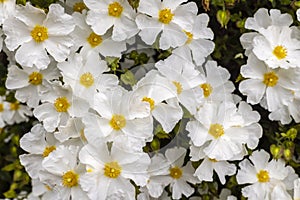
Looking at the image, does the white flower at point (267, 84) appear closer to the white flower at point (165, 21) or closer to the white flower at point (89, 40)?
the white flower at point (165, 21)

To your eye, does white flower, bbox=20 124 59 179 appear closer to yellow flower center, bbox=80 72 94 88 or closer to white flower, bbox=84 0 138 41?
yellow flower center, bbox=80 72 94 88

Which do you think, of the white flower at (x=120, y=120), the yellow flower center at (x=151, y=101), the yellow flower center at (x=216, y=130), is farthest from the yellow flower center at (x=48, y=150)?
the yellow flower center at (x=216, y=130)

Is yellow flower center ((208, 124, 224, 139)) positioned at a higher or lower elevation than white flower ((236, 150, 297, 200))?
higher

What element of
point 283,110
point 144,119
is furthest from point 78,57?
point 283,110

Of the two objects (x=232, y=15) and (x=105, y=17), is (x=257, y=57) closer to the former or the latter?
(x=232, y=15)

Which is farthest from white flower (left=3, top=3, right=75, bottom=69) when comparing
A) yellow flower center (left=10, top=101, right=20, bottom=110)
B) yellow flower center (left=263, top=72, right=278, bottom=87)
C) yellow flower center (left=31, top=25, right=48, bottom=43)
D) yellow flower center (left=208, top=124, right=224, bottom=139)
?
yellow flower center (left=10, top=101, right=20, bottom=110)

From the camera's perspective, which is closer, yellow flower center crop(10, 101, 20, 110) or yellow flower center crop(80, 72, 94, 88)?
yellow flower center crop(80, 72, 94, 88)
